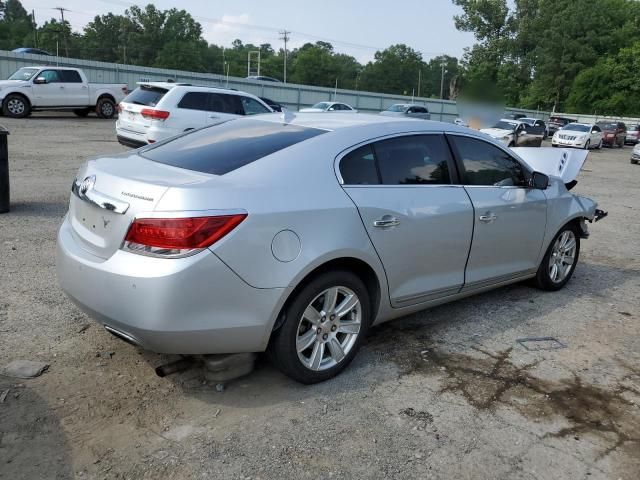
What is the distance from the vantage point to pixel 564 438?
3.12m

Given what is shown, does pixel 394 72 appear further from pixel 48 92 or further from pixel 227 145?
pixel 227 145

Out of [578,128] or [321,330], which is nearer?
[321,330]

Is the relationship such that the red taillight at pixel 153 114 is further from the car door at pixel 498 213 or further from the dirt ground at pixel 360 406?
the car door at pixel 498 213

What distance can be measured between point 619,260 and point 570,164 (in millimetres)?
1828

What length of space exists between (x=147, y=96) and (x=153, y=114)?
86cm

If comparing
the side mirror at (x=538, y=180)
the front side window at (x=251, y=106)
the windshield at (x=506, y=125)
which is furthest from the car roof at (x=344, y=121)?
the windshield at (x=506, y=125)

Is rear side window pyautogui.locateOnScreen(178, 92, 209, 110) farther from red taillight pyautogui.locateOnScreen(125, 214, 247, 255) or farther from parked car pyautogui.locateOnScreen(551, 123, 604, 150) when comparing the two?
parked car pyautogui.locateOnScreen(551, 123, 604, 150)

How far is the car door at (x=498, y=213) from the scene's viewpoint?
437cm

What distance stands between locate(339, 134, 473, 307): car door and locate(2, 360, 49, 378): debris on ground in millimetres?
2184

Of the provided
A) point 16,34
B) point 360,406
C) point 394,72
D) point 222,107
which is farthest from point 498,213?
point 16,34

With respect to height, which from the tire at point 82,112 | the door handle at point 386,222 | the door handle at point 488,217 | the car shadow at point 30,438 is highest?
the door handle at point 386,222

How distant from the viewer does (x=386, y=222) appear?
11.9ft

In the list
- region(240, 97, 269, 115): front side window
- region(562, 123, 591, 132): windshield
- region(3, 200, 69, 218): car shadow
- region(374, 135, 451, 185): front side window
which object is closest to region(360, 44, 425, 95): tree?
region(562, 123, 591, 132): windshield

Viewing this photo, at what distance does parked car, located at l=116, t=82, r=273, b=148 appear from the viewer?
12312 millimetres
